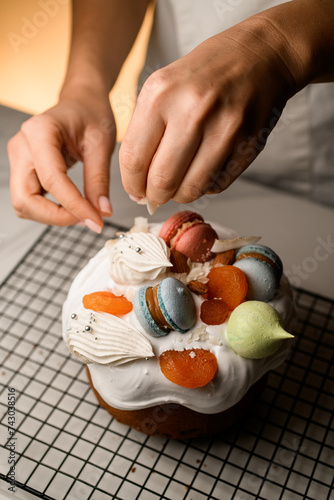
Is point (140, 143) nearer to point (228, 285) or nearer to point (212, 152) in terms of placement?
point (212, 152)

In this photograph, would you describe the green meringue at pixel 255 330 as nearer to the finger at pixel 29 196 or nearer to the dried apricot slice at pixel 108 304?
the dried apricot slice at pixel 108 304

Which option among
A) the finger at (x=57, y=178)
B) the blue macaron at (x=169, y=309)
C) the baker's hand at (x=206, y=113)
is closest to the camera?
the baker's hand at (x=206, y=113)

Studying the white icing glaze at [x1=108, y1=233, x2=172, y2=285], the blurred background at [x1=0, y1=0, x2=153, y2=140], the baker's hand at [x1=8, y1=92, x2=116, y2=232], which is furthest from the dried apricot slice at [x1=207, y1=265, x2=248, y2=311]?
the blurred background at [x1=0, y1=0, x2=153, y2=140]

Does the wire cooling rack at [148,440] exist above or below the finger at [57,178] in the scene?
below

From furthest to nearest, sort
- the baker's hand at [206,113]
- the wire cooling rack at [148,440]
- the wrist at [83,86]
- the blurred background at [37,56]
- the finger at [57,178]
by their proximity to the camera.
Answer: the blurred background at [37,56] → the wrist at [83,86] → the finger at [57,178] → the wire cooling rack at [148,440] → the baker's hand at [206,113]

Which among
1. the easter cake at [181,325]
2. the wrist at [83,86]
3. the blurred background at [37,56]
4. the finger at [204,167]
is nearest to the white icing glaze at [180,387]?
the easter cake at [181,325]

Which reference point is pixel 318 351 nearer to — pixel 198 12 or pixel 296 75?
pixel 296 75

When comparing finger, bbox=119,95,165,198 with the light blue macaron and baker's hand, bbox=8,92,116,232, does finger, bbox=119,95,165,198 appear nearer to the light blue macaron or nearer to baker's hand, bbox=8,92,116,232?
the light blue macaron

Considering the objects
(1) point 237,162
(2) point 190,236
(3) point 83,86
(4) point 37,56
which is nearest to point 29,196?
(3) point 83,86
